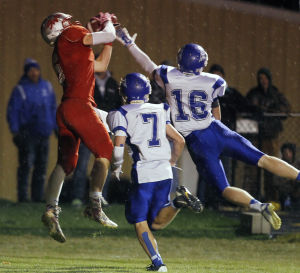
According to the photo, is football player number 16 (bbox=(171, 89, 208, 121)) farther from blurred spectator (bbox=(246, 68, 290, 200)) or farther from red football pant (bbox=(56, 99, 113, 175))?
blurred spectator (bbox=(246, 68, 290, 200))

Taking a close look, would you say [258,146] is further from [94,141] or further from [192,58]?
[94,141]

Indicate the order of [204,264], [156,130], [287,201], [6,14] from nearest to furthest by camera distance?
[156,130]
[204,264]
[287,201]
[6,14]

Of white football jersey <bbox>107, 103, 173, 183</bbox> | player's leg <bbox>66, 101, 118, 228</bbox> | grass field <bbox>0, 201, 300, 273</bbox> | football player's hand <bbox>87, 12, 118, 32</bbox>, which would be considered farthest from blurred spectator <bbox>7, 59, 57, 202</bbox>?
white football jersey <bbox>107, 103, 173, 183</bbox>

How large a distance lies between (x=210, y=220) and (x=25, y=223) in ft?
8.80

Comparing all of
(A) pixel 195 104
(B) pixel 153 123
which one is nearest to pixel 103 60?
(B) pixel 153 123

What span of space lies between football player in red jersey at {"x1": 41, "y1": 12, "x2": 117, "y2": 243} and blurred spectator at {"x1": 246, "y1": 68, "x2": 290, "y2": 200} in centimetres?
538

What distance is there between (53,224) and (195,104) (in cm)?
186

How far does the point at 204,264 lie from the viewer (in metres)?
9.96

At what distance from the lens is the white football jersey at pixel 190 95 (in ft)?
29.6

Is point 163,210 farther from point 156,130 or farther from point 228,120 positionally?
point 228,120

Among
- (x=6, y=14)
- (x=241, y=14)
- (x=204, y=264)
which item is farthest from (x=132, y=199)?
(x=241, y=14)

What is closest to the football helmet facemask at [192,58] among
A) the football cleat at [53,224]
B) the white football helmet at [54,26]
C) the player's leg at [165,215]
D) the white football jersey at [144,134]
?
the white football jersey at [144,134]

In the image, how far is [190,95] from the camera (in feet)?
29.6

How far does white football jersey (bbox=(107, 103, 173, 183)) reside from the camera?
323 inches
